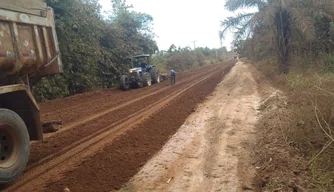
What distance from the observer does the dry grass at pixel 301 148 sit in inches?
173

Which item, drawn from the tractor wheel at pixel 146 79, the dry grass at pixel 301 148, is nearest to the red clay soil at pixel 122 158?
the dry grass at pixel 301 148

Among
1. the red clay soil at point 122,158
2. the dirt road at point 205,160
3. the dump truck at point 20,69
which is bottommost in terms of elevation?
the dirt road at point 205,160

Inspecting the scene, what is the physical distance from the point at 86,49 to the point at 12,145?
1372 cm

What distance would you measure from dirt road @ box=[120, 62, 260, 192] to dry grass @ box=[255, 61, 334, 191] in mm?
322

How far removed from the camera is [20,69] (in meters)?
5.35

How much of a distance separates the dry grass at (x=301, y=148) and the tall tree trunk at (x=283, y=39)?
38.8 feet

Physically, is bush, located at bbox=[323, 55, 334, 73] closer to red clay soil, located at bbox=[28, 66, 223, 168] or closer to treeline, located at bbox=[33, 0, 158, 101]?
red clay soil, located at bbox=[28, 66, 223, 168]

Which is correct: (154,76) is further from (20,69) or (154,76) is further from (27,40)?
(20,69)

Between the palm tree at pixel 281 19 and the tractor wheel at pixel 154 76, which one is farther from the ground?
the palm tree at pixel 281 19

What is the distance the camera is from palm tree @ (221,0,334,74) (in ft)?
53.9

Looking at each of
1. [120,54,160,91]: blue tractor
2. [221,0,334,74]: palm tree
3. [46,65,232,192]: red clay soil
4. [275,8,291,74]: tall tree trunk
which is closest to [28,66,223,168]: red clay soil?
[46,65,232,192]: red clay soil

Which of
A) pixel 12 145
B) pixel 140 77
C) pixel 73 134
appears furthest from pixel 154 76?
pixel 12 145

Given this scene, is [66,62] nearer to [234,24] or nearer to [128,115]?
[128,115]

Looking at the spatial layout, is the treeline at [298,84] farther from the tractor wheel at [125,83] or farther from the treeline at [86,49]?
the treeline at [86,49]
